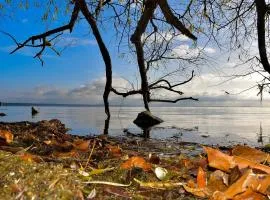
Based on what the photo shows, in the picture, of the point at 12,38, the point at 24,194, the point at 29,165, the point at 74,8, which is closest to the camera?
the point at 24,194

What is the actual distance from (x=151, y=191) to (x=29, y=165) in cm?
68

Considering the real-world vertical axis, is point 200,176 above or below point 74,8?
below

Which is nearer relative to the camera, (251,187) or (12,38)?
(251,187)

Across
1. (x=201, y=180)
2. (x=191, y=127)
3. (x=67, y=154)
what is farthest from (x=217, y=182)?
(x=191, y=127)

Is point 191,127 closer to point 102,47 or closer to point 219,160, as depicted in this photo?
point 102,47

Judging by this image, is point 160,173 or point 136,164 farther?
point 136,164

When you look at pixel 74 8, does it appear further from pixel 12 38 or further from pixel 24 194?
pixel 24 194

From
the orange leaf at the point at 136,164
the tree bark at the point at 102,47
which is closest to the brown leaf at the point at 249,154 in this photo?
the orange leaf at the point at 136,164

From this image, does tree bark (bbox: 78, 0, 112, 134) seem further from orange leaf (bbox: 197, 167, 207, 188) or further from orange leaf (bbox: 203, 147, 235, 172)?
orange leaf (bbox: 197, 167, 207, 188)

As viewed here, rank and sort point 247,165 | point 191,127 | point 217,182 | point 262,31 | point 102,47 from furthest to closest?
1. point 191,127
2. point 102,47
3. point 262,31
4. point 247,165
5. point 217,182

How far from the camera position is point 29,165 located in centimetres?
233

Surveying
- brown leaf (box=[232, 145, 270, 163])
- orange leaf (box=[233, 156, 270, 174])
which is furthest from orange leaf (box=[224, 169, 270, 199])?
brown leaf (box=[232, 145, 270, 163])

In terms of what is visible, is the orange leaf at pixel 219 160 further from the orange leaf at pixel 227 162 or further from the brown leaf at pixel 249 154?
the brown leaf at pixel 249 154

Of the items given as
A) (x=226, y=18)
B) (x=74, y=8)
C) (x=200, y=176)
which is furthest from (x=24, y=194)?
(x=74, y=8)
